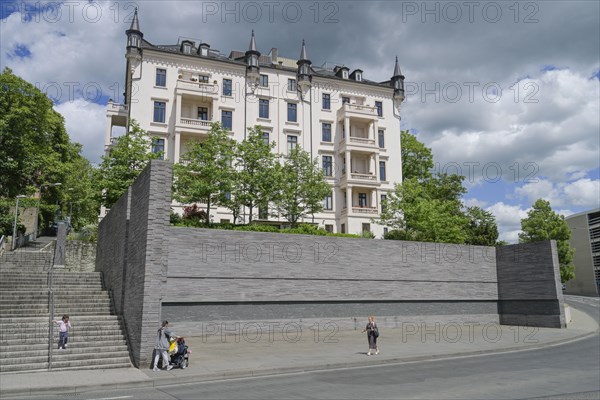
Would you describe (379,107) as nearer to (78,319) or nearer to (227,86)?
(227,86)

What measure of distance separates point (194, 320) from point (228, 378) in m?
8.76

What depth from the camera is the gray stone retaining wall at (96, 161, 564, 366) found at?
54.6ft

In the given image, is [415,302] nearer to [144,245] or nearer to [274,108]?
[144,245]

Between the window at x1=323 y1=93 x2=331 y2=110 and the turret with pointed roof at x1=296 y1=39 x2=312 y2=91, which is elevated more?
the turret with pointed roof at x1=296 y1=39 x2=312 y2=91

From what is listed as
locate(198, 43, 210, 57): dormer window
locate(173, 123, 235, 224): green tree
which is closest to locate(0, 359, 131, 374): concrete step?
locate(173, 123, 235, 224): green tree

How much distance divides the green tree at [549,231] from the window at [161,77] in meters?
43.3

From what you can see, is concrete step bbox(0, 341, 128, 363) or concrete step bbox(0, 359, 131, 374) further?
concrete step bbox(0, 341, 128, 363)

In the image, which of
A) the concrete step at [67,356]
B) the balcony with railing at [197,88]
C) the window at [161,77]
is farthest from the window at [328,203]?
the concrete step at [67,356]

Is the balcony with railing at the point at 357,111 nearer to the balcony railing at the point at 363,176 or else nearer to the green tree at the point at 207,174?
the balcony railing at the point at 363,176

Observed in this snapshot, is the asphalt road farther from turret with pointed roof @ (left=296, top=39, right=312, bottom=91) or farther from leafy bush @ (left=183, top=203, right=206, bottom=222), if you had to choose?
turret with pointed roof @ (left=296, top=39, right=312, bottom=91)

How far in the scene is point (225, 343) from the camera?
21.3 m

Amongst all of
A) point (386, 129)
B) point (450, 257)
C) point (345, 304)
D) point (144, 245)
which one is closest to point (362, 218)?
point (386, 129)

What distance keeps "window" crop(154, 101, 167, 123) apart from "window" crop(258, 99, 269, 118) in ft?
29.5

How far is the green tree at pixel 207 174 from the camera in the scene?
33.6m
